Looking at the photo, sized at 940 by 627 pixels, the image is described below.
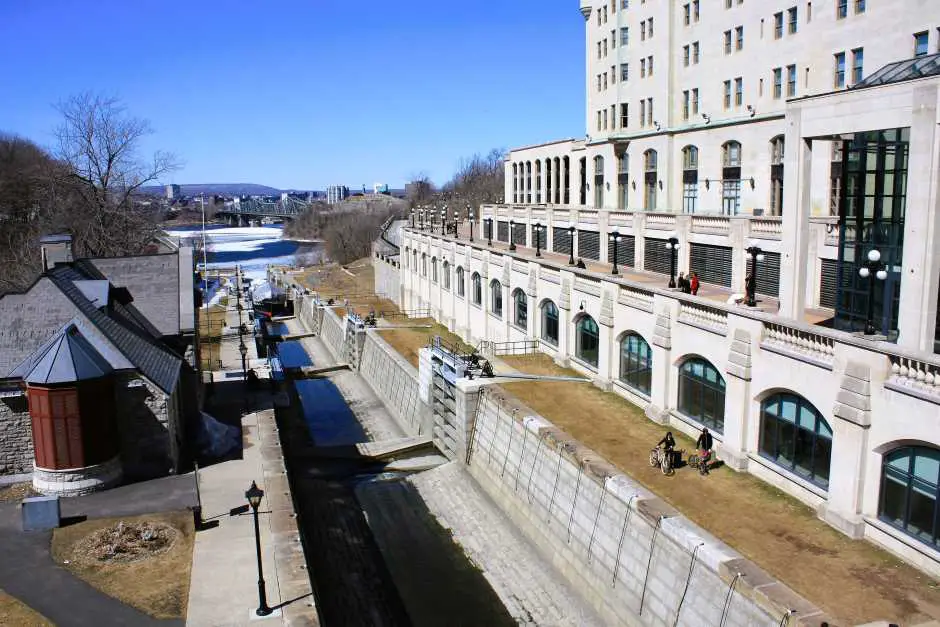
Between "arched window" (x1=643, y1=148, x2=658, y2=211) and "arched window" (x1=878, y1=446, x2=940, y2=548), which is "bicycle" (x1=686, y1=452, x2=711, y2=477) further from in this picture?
"arched window" (x1=643, y1=148, x2=658, y2=211)

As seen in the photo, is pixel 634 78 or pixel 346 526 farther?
pixel 634 78

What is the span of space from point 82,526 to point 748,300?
2110 centimetres

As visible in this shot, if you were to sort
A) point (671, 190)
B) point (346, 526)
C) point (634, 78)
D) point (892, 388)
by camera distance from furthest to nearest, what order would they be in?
point (634, 78) → point (671, 190) → point (346, 526) → point (892, 388)

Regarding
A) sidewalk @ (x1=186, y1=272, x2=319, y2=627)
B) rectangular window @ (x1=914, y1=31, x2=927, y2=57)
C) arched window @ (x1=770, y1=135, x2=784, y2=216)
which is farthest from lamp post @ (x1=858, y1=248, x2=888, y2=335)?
arched window @ (x1=770, y1=135, x2=784, y2=216)

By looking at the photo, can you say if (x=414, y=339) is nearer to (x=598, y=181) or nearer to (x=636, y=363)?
(x=598, y=181)

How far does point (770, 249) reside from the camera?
32.9 m

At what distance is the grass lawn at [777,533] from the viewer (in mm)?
16078

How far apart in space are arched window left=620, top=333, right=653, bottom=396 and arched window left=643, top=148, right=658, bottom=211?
1940 centimetres

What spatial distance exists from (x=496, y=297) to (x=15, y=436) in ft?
99.5

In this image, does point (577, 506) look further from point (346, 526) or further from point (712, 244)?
point (712, 244)

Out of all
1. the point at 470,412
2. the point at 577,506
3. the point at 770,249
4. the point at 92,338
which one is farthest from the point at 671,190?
the point at 92,338

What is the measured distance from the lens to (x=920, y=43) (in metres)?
31.7

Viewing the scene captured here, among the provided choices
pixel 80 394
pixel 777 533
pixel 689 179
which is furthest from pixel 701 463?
pixel 689 179

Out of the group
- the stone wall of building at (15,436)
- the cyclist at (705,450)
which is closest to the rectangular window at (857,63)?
the cyclist at (705,450)
